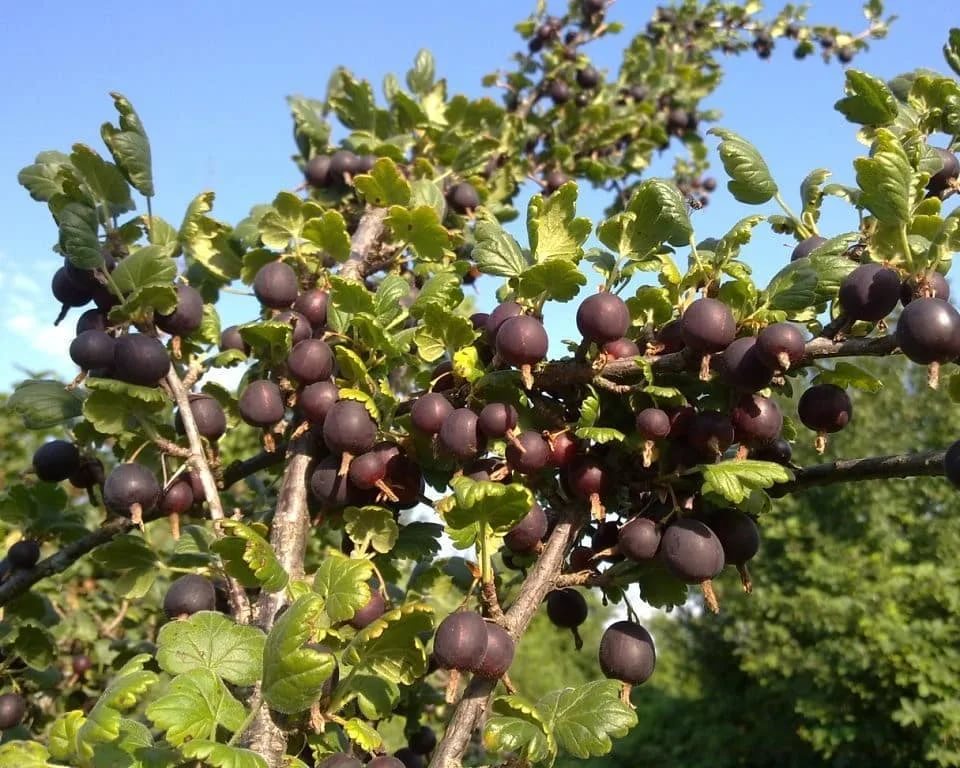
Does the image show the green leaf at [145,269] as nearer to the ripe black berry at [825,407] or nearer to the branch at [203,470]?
the branch at [203,470]

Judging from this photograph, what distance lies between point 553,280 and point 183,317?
805 millimetres

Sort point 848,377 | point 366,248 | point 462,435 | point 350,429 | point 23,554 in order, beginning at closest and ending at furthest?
point 848,377 < point 462,435 < point 350,429 < point 23,554 < point 366,248

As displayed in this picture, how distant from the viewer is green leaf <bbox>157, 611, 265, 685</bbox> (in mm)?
1094

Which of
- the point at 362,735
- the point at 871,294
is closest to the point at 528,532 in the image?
the point at 362,735

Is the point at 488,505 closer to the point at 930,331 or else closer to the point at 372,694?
the point at 372,694

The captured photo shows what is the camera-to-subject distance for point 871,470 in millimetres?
1071

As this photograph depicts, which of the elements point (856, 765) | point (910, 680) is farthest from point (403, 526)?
point (856, 765)

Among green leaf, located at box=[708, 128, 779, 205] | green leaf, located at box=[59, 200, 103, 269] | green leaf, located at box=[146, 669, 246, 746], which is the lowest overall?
green leaf, located at box=[146, 669, 246, 746]

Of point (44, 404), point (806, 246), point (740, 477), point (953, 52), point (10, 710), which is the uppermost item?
point (953, 52)

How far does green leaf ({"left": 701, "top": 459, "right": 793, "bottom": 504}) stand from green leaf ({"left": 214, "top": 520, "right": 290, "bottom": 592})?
631mm

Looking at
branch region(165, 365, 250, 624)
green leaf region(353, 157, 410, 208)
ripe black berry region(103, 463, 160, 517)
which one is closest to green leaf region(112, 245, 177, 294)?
branch region(165, 365, 250, 624)

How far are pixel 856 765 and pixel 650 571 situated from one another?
21.8ft

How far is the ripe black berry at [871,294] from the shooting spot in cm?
98

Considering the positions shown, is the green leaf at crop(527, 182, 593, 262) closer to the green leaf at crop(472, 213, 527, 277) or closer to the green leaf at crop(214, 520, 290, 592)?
the green leaf at crop(472, 213, 527, 277)
